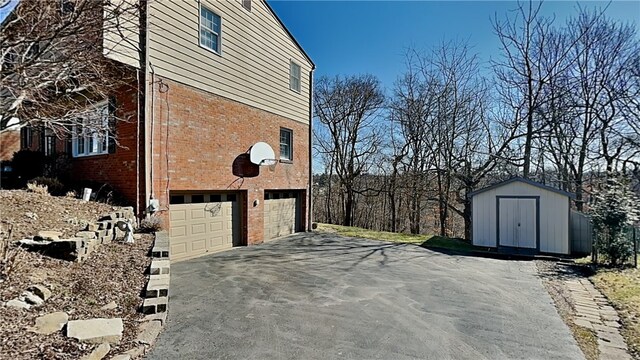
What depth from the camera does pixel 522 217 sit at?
10906 millimetres

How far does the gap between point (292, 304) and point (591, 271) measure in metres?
7.75

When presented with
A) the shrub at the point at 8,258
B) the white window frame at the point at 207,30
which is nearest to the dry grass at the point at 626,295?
the shrub at the point at 8,258

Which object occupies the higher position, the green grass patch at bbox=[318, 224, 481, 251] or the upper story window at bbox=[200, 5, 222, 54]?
the upper story window at bbox=[200, 5, 222, 54]

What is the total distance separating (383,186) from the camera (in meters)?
22.1

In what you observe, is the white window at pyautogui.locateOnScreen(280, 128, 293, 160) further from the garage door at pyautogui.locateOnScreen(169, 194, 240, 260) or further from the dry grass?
the dry grass

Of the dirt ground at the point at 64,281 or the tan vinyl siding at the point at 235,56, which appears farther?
the tan vinyl siding at the point at 235,56

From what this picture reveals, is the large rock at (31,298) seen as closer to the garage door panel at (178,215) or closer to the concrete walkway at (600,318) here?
the garage door panel at (178,215)

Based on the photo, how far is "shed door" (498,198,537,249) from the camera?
1076cm

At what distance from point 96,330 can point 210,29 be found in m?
8.63

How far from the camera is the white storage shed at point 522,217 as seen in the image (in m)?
10.4

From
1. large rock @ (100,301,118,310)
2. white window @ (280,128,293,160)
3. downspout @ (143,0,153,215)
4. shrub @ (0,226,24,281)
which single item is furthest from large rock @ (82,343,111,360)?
white window @ (280,128,293,160)

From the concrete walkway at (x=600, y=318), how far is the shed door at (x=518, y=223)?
370 centimetres

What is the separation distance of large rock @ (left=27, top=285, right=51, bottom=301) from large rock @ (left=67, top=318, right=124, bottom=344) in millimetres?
653

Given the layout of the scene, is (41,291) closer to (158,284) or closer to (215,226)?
(158,284)
